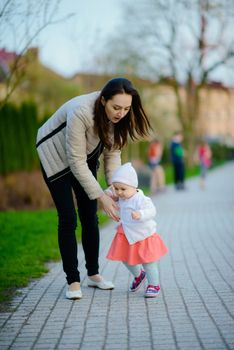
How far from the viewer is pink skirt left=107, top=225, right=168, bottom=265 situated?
533 cm

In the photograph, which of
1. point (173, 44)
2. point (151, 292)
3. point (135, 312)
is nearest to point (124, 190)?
point (151, 292)

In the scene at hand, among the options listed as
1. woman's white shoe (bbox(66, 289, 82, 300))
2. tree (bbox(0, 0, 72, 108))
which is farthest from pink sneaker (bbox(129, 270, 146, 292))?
tree (bbox(0, 0, 72, 108))

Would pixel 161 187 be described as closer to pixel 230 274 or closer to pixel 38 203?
pixel 38 203

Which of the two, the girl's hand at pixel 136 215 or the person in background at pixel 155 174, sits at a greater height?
the girl's hand at pixel 136 215

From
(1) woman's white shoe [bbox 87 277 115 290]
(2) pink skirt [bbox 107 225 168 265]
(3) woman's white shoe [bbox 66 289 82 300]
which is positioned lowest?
(1) woman's white shoe [bbox 87 277 115 290]

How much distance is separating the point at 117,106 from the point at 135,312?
1566 millimetres

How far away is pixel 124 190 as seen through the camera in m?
5.36

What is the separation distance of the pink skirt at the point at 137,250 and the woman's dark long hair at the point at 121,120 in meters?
0.76

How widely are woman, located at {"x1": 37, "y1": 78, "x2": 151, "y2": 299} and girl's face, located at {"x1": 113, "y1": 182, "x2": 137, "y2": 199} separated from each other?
12 cm

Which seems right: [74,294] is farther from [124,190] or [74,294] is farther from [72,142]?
[72,142]

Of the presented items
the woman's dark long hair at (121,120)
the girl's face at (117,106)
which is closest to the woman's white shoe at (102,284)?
the woman's dark long hair at (121,120)

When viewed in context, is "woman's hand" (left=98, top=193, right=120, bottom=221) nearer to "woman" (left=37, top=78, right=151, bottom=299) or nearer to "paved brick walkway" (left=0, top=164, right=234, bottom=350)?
"woman" (left=37, top=78, right=151, bottom=299)

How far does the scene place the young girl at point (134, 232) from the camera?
17.4 feet

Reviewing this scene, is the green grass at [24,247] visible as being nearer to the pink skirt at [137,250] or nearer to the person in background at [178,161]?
the pink skirt at [137,250]
